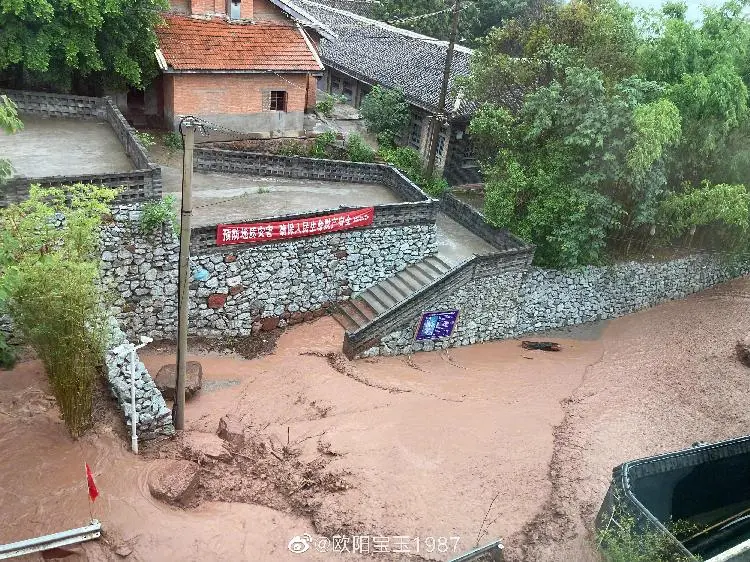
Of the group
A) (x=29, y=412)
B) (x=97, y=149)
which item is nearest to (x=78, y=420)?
(x=29, y=412)

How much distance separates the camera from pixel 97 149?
17.1 m

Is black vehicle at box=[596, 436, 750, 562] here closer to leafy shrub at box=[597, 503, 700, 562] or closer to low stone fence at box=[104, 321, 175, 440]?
leafy shrub at box=[597, 503, 700, 562]

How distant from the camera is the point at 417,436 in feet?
44.5

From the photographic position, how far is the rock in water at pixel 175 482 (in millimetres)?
10594

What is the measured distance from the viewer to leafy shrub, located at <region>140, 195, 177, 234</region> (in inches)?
575

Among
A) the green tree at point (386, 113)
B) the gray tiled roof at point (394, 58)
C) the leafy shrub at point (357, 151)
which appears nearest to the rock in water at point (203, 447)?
the leafy shrub at point (357, 151)

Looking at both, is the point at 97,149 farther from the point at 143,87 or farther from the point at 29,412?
the point at 29,412

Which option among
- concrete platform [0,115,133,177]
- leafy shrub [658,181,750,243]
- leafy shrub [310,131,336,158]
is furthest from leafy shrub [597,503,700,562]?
leafy shrub [310,131,336,158]

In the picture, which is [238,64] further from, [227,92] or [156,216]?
[156,216]

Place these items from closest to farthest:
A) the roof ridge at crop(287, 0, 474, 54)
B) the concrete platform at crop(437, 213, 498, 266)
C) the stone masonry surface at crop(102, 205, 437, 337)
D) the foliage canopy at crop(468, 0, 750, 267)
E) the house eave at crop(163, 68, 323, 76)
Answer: the stone masonry surface at crop(102, 205, 437, 337) → the foliage canopy at crop(468, 0, 750, 267) → the concrete platform at crop(437, 213, 498, 266) → the house eave at crop(163, 68, 323, 76) → the roof ridge at crop(287, 0, 474, 54)

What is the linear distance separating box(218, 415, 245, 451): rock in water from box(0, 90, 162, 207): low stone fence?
5387 millimetres

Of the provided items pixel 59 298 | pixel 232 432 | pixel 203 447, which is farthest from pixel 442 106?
pixel 59 298

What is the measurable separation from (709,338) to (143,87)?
1860 cm

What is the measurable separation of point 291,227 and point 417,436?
5829mm
